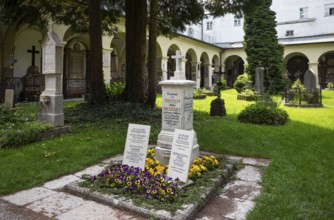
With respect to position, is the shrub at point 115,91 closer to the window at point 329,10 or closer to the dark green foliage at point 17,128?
the dark green foliage at point 17,128

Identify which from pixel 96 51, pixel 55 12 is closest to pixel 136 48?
pixel 96 51

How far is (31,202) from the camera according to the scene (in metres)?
4.14

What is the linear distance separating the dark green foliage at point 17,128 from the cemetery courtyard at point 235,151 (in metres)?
0.23

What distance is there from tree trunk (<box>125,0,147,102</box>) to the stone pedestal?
6.92 m

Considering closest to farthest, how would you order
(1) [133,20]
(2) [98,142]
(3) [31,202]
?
(3) [31,202] → (2) [98,142] → (1) [133,20]

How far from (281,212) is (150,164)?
218 cm

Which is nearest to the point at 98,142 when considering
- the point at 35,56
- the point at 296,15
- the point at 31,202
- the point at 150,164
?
the point at 150,164

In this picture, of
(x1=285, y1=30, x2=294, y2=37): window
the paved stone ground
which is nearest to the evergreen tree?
(x1=285, y1=30, x2=294, y2=37): window

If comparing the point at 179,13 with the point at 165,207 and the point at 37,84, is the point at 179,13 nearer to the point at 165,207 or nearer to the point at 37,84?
the point at 37,84

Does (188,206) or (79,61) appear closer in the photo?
(188,206)

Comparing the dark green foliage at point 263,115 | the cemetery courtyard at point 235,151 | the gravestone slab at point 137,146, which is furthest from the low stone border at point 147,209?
the dark green foliage at point 263,115

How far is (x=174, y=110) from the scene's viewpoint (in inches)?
207

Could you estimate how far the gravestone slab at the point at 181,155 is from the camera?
14.4 ft

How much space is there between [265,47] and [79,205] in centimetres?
2386
